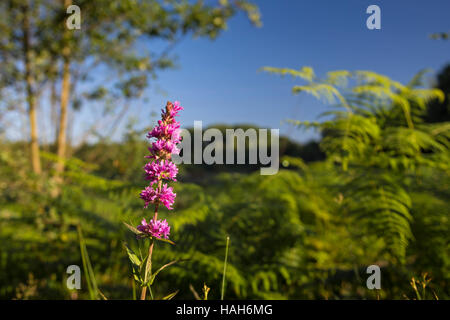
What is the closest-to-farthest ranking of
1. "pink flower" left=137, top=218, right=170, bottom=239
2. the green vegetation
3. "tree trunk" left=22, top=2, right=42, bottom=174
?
"pink flower" left=137, top=218, right=170, bottom=239
the green vegetation
"tree trunk" left=22, top=2, right=42, bottom=174

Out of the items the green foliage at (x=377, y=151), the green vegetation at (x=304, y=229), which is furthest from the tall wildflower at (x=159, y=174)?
the green foliage at (x=377, y=151)

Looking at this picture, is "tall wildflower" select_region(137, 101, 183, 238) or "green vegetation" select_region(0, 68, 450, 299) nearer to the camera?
"tall wildflower" select_region(137, 101, 183, 238)

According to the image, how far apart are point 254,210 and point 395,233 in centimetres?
94

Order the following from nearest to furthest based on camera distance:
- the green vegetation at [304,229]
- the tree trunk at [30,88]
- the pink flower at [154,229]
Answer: the pink flower at [154,229] < the green vegetation at [304,229] < the tree trunk at [30,88]

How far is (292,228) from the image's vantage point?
2123mm

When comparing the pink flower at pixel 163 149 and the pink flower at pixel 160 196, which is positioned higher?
the pink flower at pixel 163 149

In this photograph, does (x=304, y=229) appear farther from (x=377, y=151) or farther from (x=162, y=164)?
(x=162, y=164)

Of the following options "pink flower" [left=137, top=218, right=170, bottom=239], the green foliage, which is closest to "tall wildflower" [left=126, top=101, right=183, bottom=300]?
"pink flower" [left=137, top=218, right=170, bottom=239]

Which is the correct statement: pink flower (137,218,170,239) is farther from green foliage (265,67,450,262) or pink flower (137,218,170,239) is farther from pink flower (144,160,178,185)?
green foliage (265,67,450,262)

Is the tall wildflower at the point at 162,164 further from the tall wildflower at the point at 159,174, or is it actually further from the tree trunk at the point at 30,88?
the tree trunk at the point at 30,88

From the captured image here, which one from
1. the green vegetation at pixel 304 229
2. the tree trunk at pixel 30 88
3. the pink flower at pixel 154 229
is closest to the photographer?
the pink flower at pixel 154 229

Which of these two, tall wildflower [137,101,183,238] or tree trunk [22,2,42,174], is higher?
tree trunk [22,2,42,174]

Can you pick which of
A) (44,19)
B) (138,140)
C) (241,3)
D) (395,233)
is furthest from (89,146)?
(395,233)
